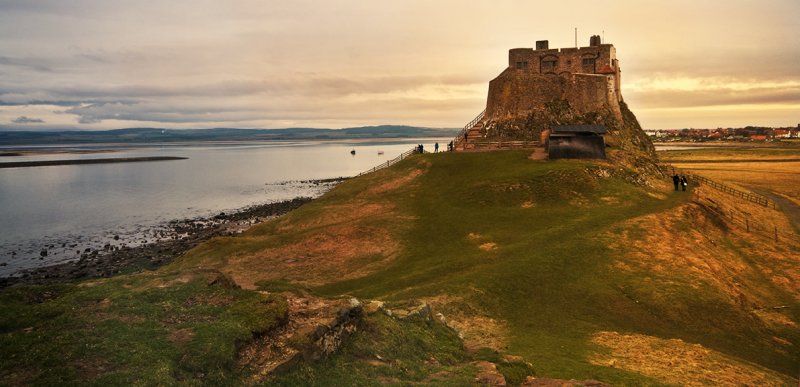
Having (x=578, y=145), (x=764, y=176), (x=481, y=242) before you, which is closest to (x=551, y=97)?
Answer: (x=578, y=145)

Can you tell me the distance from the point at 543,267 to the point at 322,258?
16.5m

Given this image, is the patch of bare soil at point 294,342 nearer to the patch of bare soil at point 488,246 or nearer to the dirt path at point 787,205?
the patch of bare soil at point 488,246

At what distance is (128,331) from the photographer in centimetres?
1419

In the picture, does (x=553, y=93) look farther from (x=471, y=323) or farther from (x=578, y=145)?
(x=471, y=323)

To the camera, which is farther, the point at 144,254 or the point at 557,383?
the point at 144,254

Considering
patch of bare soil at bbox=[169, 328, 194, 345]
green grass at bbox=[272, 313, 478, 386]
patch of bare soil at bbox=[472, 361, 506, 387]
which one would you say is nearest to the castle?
green grass at bbox=[272, 313, 478, 386]

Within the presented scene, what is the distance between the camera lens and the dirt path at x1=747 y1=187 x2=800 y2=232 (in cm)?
5799

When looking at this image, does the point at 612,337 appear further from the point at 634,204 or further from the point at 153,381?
the point at 634,204

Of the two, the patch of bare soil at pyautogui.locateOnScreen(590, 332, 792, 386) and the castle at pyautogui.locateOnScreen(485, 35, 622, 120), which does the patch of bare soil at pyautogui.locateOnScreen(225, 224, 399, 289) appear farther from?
the castle at pyautogui.locateOnScreen(485, 35, 622, 120)

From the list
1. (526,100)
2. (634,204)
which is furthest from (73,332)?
(526,100)

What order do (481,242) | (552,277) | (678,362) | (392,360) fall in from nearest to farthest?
1. (392,360)
2. (678,362)
3. (552,277)
4. (481,242)

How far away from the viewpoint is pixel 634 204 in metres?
45.5

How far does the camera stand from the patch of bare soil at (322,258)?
35.5 meters

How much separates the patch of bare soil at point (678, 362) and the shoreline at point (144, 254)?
41642mm
